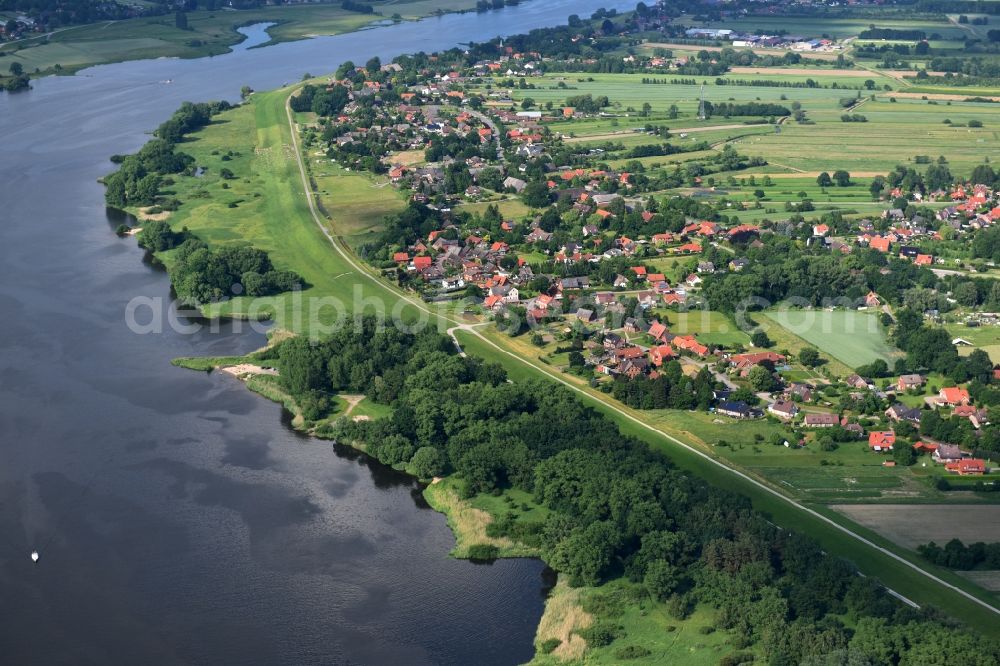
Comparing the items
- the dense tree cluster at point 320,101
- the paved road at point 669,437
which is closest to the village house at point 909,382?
the paved road at point 669,437

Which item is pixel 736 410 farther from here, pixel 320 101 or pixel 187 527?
pixel 320 101

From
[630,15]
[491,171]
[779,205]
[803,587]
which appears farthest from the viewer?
[630,15]

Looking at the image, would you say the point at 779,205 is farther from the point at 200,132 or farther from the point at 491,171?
the point at 200,132

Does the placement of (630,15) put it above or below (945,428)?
above

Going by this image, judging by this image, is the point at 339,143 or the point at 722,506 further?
the point at 339,143

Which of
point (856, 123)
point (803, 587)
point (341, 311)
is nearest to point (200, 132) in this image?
point (341, 311)

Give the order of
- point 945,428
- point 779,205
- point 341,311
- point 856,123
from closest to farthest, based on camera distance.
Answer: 1. point 945,428
2. point 341,311
3. point 779,205
4. point 856,123
